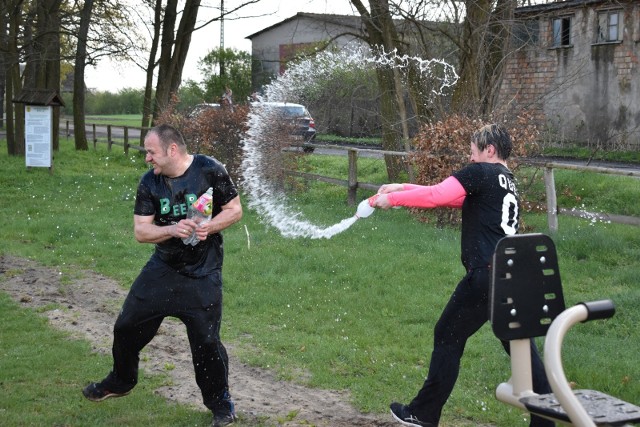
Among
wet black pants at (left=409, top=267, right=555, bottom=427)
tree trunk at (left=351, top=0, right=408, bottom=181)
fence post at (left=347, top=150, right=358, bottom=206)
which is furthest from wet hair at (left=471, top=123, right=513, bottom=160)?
tree trunk at (left=351, top=0, right=408, bottom=181)

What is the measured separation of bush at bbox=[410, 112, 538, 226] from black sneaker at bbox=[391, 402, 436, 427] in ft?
24.9

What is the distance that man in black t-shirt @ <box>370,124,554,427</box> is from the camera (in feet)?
17.5

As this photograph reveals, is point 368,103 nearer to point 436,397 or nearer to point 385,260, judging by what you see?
point 385,260

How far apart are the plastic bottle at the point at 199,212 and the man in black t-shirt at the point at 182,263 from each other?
0.15ft

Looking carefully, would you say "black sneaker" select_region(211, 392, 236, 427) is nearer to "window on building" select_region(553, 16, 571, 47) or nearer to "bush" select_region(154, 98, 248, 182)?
"bush" select_region(154, 98, 248, 182)

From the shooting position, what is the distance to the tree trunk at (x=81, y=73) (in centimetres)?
2798

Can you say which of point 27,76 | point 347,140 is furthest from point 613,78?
point 27,76

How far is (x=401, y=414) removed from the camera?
5633mm

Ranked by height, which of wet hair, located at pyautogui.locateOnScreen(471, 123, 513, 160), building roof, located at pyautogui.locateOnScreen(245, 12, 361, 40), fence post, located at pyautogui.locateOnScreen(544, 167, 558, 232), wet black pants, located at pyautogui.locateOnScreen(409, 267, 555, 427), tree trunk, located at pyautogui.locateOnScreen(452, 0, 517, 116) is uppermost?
building roof, located at pyautogui.locateOnScreen(245, 12, 361, 40)

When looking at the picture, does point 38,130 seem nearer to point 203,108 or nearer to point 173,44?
point 203,108

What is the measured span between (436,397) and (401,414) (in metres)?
0.27

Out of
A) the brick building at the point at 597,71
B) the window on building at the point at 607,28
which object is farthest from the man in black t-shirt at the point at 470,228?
the window on building at the point at 607,28

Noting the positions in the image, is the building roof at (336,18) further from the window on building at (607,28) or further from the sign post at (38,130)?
the window on building at (607,28)

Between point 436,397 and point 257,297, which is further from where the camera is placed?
point 257,297
